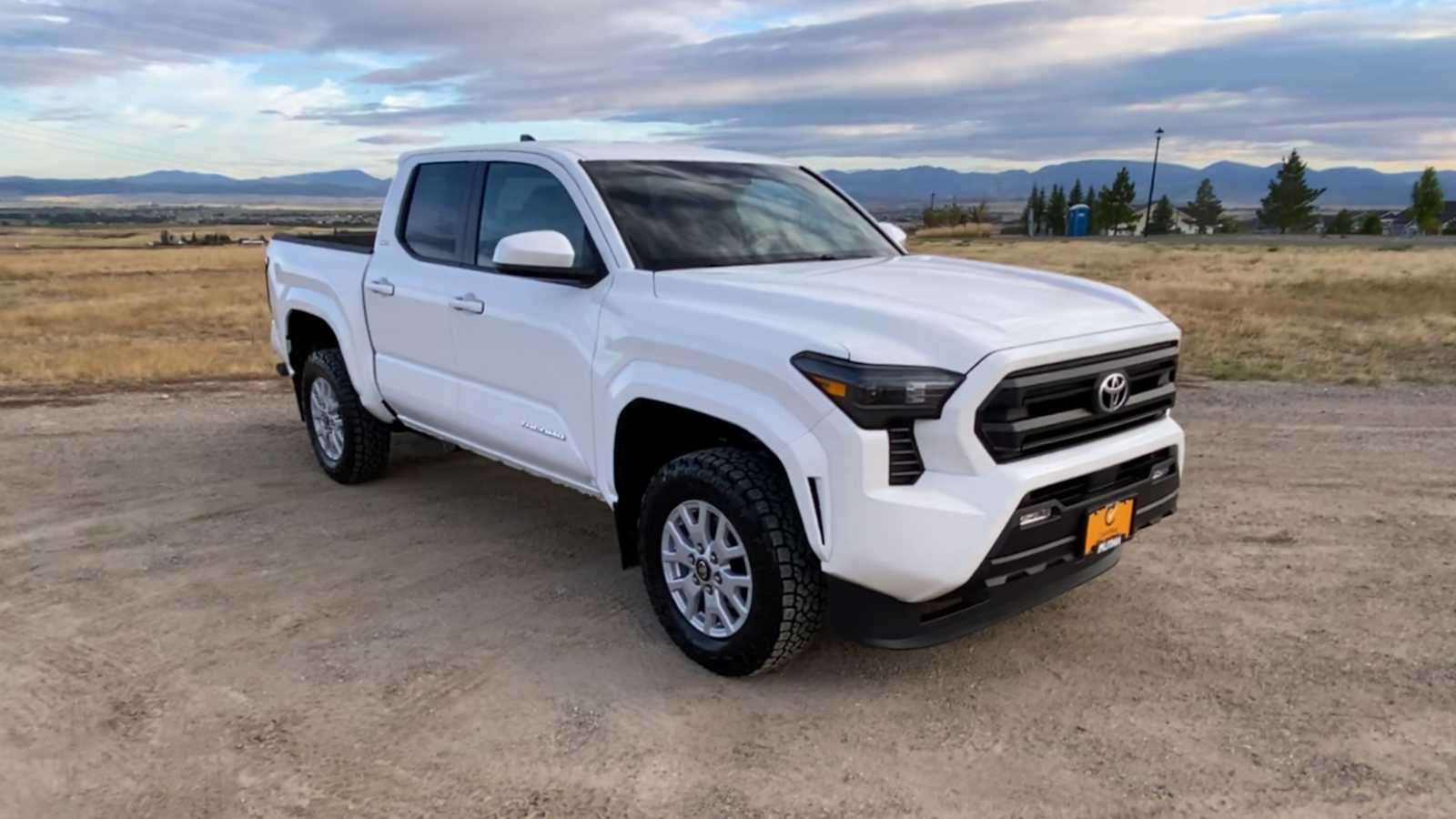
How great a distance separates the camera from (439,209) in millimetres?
5164

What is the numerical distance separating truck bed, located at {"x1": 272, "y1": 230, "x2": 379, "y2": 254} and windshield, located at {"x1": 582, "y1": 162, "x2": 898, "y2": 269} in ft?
6.35

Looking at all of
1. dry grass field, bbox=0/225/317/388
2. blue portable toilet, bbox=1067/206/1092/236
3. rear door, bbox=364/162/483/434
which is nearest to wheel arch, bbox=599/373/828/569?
rear door, bbox=364/162/483/434

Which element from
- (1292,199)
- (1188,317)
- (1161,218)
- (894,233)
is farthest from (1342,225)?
(894,233)

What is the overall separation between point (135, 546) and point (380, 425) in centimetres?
139

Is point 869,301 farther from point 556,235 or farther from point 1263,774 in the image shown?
point 1263,774

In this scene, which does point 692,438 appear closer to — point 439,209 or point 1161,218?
point 439,209

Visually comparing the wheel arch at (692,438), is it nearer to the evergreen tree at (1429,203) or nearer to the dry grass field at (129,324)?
the dry grass field at (129,324)

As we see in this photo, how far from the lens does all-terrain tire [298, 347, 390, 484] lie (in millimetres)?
5984

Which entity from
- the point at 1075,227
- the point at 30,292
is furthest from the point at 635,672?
the point at 1075,227

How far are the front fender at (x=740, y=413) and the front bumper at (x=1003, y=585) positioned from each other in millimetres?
254

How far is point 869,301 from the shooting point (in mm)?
3557

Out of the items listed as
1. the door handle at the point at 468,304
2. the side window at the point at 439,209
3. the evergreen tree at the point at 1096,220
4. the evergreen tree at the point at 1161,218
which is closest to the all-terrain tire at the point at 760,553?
the door handle at the point at 468,304

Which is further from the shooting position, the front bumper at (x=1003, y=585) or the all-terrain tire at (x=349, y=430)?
the all-terrain tire at (x=349, y=430)

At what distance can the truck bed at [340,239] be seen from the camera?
5.91m
